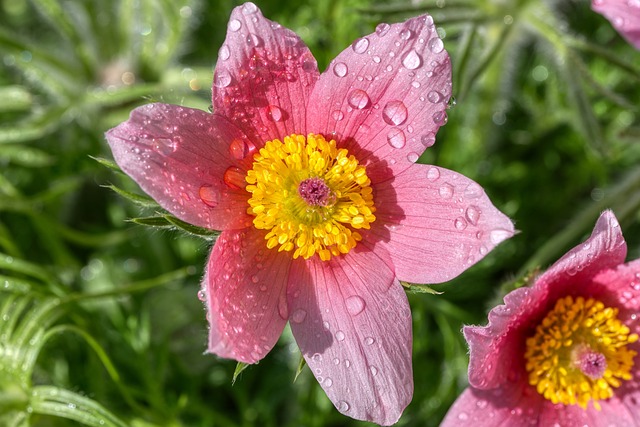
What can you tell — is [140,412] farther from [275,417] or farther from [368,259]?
[368,259]

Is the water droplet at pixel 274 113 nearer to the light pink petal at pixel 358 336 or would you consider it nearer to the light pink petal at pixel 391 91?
the light pink petal at pixel 391 91

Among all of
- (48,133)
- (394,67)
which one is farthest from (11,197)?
(394,67)

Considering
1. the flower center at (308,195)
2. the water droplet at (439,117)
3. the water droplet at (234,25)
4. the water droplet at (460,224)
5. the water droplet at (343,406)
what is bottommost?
the water droplet at (343,406)

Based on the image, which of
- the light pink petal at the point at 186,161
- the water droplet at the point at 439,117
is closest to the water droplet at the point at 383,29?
the water droplet at the point at 439,117

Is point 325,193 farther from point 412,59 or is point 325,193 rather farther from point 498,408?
point 498,408

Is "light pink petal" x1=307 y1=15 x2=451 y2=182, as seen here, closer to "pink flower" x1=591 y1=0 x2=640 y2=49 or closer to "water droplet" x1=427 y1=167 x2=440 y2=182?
"water droplet" x1=427 y1=167 x2=440 y2=182

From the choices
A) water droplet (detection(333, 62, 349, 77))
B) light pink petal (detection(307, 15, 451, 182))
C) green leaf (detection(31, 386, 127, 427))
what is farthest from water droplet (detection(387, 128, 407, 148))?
green leaf (detection(31, 386, 127, 427))
